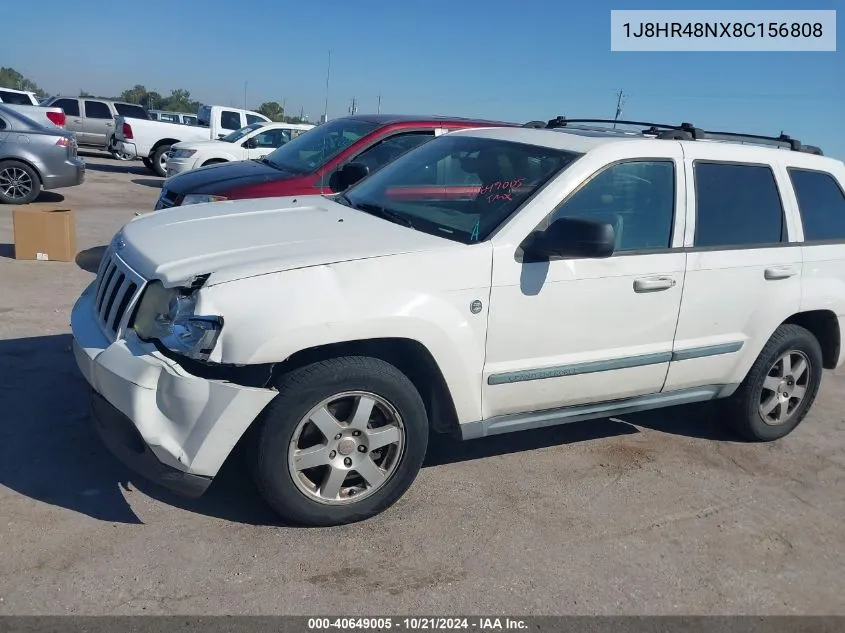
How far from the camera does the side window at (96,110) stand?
22609 millimetres

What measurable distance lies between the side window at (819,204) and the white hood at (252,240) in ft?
8.40

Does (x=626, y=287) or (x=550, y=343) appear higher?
(x=626, y=287)

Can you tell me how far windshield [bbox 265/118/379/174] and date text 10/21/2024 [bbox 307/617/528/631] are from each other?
5203 millimetres

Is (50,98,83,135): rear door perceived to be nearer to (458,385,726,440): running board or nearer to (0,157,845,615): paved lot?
(0,157,845,615): paved lot

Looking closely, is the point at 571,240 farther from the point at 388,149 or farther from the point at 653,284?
the point at 388,149

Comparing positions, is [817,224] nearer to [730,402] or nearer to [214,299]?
[730,402]

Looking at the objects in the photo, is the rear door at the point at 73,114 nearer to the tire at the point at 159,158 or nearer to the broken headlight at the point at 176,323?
the tire at the point at 159,158

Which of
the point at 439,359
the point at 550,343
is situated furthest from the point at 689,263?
the point at 439,359

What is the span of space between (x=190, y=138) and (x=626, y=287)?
1734 centimetres

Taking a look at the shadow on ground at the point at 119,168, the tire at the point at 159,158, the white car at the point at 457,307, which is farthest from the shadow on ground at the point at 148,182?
the white car at the point at 457,307

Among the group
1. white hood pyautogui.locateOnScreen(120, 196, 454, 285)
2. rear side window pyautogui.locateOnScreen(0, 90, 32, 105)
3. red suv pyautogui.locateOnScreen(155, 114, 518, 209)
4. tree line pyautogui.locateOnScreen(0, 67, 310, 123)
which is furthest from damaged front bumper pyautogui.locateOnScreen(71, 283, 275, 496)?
tree line pyautogui.locateOnScreen(0, 67, 310, 123)

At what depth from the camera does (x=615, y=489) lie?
4.21 m

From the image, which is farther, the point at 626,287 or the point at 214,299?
the point at 626,287

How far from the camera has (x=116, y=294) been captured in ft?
11.7
